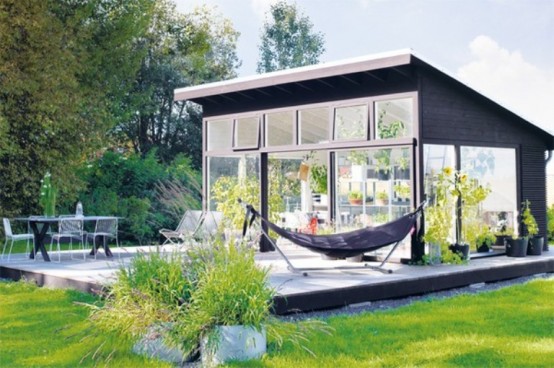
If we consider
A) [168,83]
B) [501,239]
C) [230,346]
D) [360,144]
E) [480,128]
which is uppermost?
[168,83]

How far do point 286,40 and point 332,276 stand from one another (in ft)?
74.5

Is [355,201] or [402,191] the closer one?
[402,191]

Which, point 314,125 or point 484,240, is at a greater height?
point 314,125

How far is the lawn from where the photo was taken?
16.3ft

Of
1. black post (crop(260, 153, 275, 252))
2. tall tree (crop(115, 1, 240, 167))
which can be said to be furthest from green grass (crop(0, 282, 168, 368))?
tall tree (crop(115, 1, 240, 167))

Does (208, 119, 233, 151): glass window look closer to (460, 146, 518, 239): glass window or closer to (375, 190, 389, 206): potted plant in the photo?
(375, 190, 389, 206): potted plant

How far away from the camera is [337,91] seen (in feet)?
33.3

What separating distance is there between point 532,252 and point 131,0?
14568 millimetres

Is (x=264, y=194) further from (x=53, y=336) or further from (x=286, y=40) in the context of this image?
(x=286, y=40)

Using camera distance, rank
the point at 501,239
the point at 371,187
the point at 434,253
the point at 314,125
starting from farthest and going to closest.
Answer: the point at 501,239
the point at 314,125
the point at 371,187
the point at 434,253

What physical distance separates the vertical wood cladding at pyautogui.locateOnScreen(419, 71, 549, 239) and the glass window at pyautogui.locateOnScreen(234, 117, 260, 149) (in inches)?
120

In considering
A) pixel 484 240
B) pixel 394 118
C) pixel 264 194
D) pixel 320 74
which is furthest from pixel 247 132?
pixel 484 240

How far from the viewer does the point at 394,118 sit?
942 centimetres

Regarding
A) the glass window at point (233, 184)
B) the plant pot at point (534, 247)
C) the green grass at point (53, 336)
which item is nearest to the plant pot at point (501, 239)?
the plant pot at point (534, 247)
